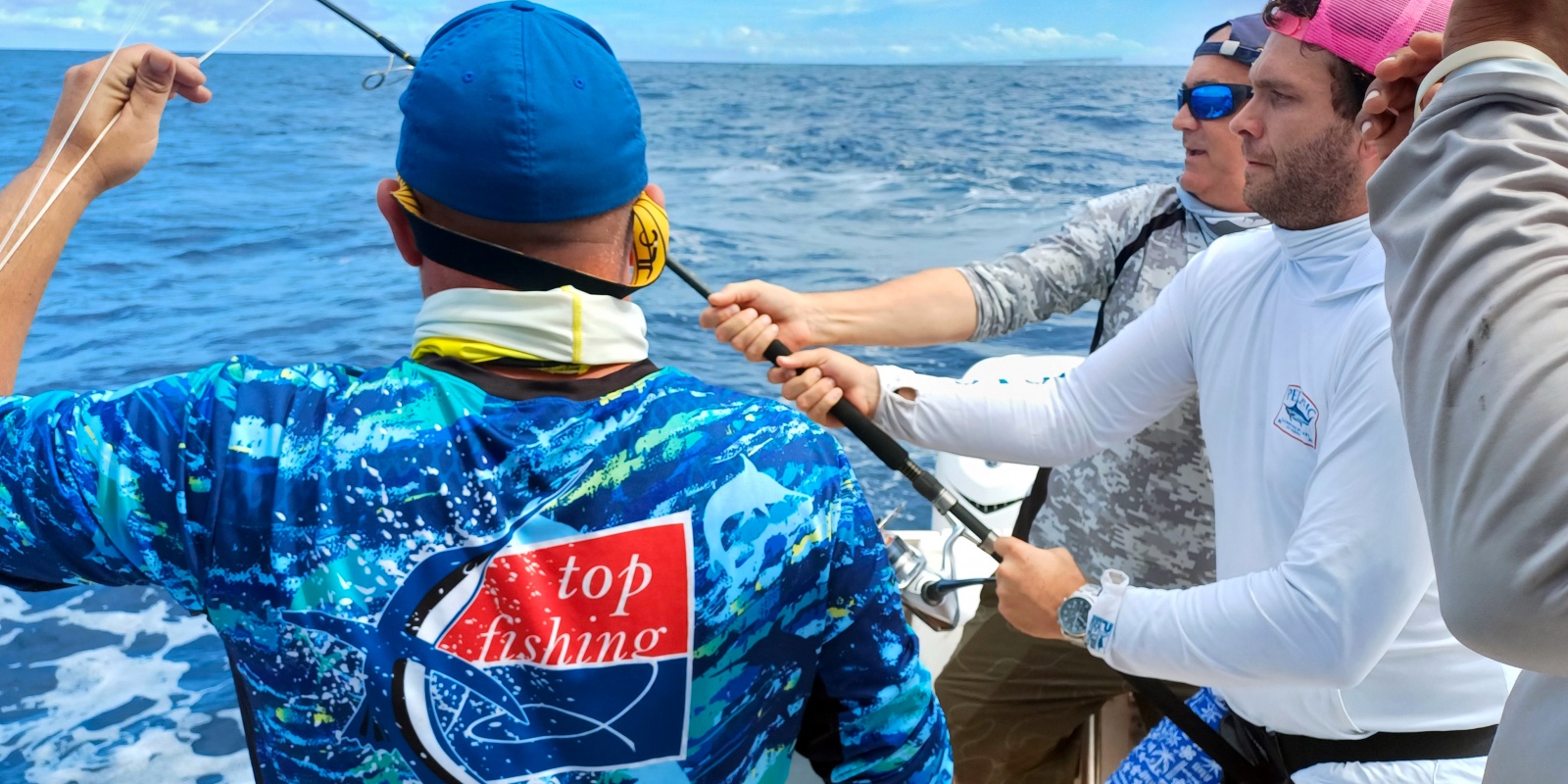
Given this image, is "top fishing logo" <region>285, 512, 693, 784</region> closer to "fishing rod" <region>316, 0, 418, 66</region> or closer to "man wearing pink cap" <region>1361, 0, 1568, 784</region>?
"man wearing pink cap" <region>1361, 0, 1568, 784</region>

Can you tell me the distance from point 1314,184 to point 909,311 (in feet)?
3.03

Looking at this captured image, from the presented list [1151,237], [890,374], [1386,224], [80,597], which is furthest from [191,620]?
[1386,224]

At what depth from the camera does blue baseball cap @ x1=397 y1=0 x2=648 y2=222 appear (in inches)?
41.1

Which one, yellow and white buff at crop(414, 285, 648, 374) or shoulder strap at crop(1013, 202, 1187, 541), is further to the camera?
shoulder strap at crop(1013, 202, 1187, 541)

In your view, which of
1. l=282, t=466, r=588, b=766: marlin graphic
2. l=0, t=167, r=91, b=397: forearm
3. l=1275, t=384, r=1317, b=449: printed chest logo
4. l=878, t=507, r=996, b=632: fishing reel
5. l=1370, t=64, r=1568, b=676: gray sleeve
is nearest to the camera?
l=1370, t=64, r=1568, b=676: gray sleeve

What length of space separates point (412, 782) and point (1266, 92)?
147 centimetres

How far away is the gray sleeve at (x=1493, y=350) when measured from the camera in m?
0.68

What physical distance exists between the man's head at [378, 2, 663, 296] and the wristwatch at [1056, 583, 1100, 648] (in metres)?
0.88

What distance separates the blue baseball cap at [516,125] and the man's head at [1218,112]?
1456 mm

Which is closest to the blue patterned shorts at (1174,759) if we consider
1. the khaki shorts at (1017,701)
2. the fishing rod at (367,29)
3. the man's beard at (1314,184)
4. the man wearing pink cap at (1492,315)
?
the khaki shorts at (1017,701)

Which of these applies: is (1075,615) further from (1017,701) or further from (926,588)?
(1017,701)

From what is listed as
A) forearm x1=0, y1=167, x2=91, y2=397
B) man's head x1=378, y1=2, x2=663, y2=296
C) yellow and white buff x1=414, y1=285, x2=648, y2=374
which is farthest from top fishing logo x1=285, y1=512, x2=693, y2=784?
forearm x1=0, y1=167, x2=91, y2=397

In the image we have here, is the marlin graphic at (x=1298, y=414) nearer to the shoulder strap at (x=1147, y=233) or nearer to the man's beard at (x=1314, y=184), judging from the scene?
the man's beard at (x=1314, y=184)

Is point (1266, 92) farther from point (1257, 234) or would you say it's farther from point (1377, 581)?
point (1377, 581)
